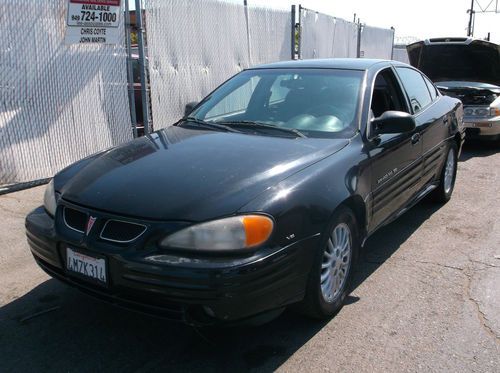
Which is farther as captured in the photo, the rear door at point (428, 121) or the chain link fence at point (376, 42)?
the chain link fence at point (376, 42)

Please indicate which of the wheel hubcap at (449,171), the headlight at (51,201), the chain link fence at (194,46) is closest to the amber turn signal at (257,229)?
→ the headlight at (51,201)

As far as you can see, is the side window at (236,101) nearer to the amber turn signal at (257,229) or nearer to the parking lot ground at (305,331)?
the parking lot ground at (305,331)

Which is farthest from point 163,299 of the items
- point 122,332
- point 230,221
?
point 122,332

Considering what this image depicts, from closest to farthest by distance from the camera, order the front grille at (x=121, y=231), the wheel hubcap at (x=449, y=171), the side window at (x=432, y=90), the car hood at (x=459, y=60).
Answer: the front grille at (x=121, y=231)
the side window at (x=432, y=90)
the wheel hubcap at (x=449, y=171)
the car hood at (x=459, y=60)

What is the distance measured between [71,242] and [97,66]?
4389 mm

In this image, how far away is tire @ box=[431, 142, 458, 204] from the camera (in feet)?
18.5

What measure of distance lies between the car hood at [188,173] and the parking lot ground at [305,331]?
2.70ft

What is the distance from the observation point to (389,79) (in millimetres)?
4613

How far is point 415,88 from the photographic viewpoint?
5094 millimetres

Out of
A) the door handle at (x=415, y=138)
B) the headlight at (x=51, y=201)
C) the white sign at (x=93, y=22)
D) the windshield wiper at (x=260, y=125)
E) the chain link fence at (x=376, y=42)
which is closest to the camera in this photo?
the headlight at (x=51, y=201)

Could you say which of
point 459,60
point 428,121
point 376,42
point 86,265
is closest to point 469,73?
point 459,60

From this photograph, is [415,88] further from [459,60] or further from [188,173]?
[459,60]

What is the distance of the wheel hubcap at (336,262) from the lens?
321cm

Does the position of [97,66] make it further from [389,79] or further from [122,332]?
[122,332]
